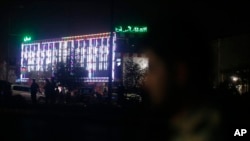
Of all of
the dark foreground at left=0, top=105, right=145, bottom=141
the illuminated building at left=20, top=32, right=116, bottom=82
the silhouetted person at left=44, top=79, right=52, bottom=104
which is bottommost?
the dark foreground at left=0, top=105, right=145, bottom=141

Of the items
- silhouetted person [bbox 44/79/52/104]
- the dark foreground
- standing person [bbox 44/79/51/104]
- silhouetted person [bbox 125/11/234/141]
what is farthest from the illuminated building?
silhouetted person [bbox 125/11/234/141]

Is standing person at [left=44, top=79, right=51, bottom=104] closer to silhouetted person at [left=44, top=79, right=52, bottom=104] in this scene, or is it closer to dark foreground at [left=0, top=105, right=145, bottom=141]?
silhouetted person at [left=44, top=79, right=52, bottom=104]

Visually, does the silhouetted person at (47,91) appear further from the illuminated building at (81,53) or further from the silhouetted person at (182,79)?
the illuminated building at (81,53)

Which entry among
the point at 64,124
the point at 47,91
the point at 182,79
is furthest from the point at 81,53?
the point at 182,79

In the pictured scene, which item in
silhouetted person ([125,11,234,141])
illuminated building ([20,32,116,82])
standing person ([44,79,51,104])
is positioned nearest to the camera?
silhouetted person ([125,11,234,141])

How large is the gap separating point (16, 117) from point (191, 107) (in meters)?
20.6

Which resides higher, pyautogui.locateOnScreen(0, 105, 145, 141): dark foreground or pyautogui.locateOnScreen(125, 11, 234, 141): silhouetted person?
pyautogui.locateOnScreen(125, 11, 234, 141): silhouetted person

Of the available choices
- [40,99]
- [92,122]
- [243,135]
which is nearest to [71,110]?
[92,122]

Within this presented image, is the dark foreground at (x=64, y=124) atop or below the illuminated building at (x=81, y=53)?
below

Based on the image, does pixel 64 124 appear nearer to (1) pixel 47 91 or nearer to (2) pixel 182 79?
(1) pixel 47 91

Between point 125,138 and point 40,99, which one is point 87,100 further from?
point 125,138

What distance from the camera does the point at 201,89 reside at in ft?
8.39

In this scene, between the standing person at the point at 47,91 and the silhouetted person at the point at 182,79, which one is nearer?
the silhouetted person at the point at 182,79

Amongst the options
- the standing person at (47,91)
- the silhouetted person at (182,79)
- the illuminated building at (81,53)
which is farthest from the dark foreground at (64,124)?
the illuminated building at (81,53)
